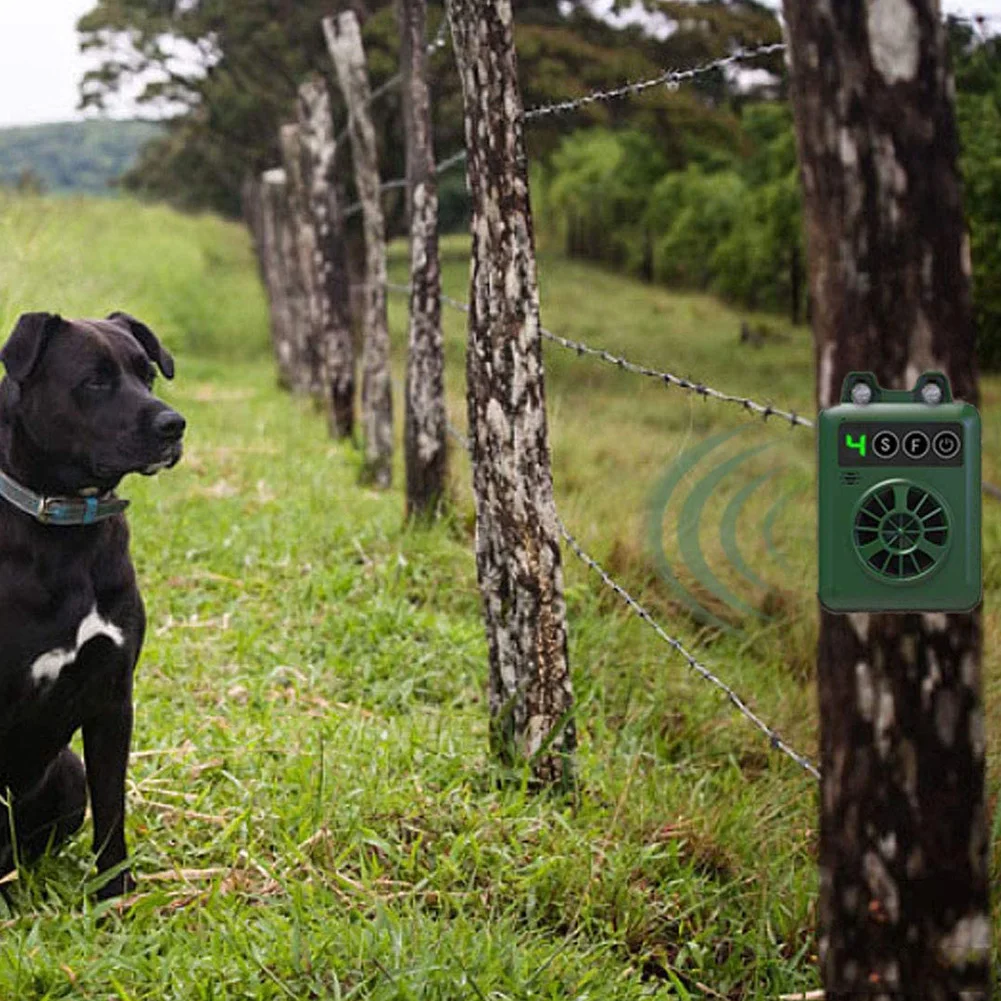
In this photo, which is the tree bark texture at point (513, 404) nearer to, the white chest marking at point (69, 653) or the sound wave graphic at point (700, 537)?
the white chest marking at point (69, 653)

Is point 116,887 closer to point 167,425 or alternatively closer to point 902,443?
point 167,425

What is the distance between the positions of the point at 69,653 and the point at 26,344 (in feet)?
2.44

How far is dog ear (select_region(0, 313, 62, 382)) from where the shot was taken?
3.24 meters

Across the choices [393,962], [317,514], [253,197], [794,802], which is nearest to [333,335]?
[317,514]

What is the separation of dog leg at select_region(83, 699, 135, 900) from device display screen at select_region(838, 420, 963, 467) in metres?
2.04

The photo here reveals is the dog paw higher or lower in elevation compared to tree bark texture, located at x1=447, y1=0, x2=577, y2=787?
lower

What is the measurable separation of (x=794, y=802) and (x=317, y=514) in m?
3.53

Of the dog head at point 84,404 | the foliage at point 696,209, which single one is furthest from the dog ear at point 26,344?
A: the foliage at point 696,209

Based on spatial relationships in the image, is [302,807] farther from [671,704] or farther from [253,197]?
[253,197]

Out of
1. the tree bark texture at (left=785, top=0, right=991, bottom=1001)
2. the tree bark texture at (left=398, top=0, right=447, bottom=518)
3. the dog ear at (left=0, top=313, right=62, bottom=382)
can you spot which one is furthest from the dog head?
the tree bark texture at (left=398, top=0, right=447, bottom=518)

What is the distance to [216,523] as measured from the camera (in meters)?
6.76

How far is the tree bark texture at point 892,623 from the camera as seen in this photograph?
1.76 meters

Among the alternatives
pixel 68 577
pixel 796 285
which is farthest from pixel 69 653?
pixel 796 285

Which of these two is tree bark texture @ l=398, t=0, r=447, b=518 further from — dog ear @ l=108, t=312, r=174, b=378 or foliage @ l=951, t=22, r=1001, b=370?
foliage @ l=951, t=22, r=1001, b=370
